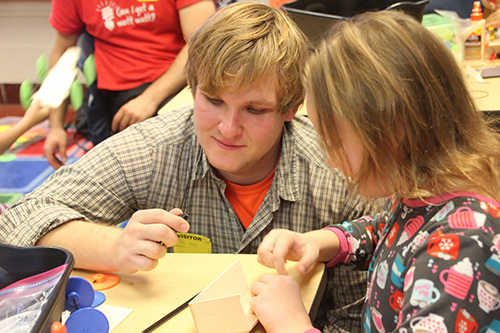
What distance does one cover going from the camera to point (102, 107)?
7.60 ft

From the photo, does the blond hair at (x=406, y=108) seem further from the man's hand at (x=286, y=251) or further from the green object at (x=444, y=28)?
the green object at (x=444, y=28)

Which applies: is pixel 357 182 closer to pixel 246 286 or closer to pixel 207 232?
pixel 246 286

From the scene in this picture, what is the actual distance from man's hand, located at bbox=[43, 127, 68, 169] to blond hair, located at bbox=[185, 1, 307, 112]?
126 centimetres

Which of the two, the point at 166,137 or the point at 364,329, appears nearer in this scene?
the point at 364,329

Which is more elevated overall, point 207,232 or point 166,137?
point 166,137

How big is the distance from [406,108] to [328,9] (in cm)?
142

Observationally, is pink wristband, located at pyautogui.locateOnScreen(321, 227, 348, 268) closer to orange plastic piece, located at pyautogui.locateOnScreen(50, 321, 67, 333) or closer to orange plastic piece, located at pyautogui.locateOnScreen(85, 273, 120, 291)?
orange plastic piece, located at pyautogui.locateOnScreen(85, 273, 120, 291)

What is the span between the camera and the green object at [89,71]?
2266mm

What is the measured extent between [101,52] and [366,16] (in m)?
1.74

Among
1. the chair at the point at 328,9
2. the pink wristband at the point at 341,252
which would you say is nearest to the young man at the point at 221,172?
the pink wristband at the point at 341,252

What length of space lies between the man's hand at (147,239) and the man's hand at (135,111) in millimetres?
1303

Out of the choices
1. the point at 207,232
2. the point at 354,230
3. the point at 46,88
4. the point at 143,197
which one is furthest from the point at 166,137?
the point at 46,88

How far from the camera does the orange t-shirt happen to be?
4.27 ft

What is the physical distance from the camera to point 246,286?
86 centimetres
